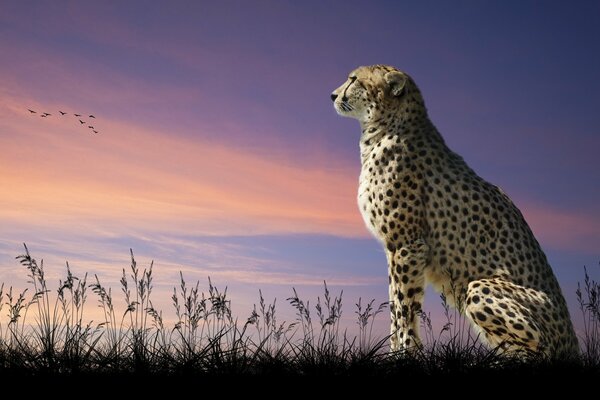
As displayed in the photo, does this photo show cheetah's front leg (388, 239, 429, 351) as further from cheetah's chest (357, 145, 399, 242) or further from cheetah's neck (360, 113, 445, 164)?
cheetah's neck (360, 113, 445, 164)

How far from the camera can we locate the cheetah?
4.94 m

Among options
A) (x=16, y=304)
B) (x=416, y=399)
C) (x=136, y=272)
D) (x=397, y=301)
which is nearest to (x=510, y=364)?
(x=416, y=399)

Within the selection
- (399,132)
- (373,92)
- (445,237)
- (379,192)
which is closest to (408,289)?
(445,237)

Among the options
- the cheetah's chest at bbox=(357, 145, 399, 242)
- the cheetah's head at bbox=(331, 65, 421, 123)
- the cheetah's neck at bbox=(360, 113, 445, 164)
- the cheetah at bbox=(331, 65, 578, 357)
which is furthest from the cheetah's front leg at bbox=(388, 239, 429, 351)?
the cheetah's head at bbox=(331, 65, 421, 123)

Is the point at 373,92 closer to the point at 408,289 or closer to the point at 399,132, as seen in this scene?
the point at 399,132

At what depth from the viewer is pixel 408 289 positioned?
5.47m

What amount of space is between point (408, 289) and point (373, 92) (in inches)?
73.4

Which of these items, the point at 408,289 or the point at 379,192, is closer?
the point at 408,289

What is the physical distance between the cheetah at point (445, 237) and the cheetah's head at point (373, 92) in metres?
0.01

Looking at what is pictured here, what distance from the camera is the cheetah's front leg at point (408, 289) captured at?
5422mm

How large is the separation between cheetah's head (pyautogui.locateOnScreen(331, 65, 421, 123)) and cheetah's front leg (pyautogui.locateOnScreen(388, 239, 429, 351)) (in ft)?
4.51

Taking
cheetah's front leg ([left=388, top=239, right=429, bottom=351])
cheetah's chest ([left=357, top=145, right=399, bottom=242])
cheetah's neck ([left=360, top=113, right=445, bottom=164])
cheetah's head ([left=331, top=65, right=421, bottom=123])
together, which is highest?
cheetah's head ([left=331, top=65, right=421, bottom=123])

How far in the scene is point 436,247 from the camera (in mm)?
5496

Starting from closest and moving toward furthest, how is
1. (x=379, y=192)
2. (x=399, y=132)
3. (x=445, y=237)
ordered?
(x=445, y=237)
(x=379, y=192)
(x=399, y=132)
